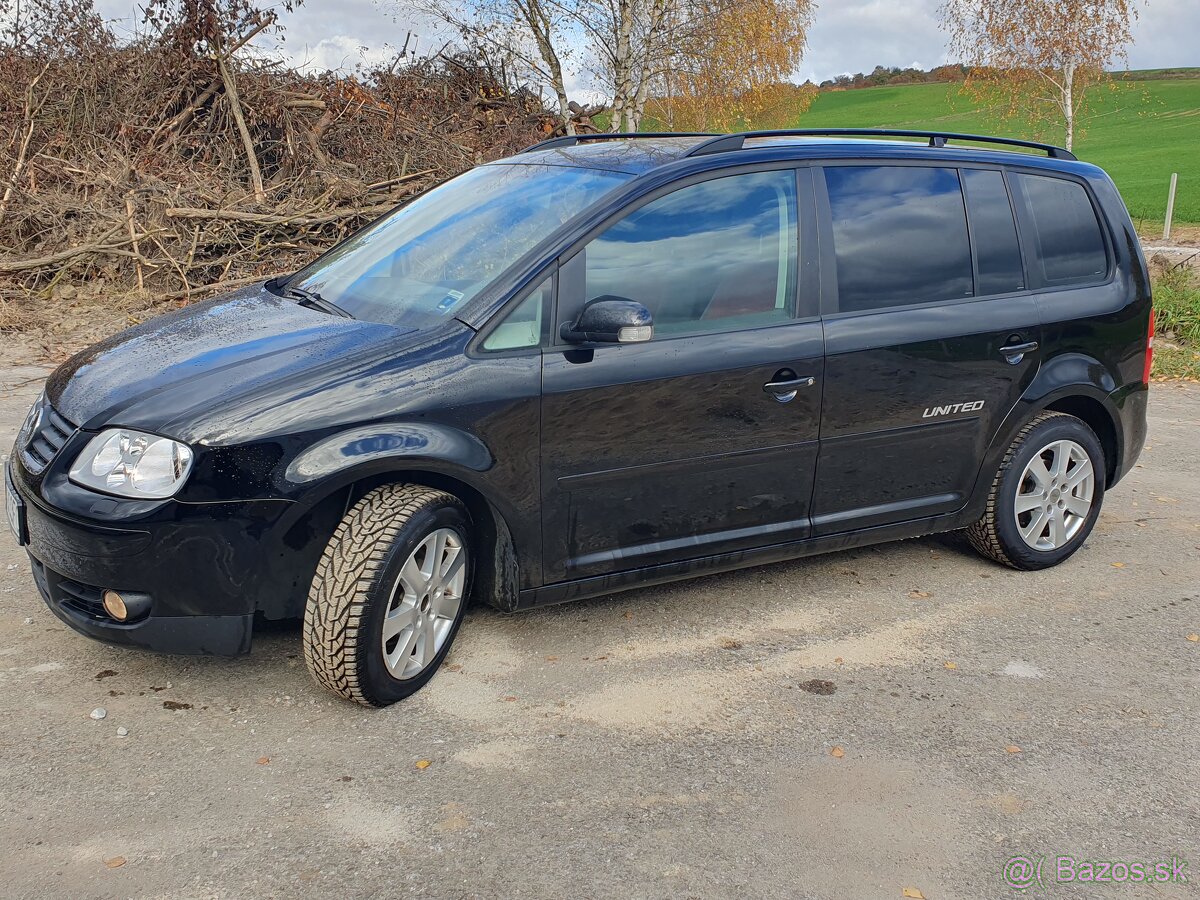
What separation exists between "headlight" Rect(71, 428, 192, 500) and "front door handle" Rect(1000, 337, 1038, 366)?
3.31 meters

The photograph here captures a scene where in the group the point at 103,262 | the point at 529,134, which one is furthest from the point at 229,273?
the point at 529,134

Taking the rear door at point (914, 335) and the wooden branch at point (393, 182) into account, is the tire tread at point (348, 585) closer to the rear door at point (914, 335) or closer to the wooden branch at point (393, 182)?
the rear door at point (914, 335)

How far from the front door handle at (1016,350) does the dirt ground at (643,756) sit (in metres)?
1.06

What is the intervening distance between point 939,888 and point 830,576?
225 centimetres

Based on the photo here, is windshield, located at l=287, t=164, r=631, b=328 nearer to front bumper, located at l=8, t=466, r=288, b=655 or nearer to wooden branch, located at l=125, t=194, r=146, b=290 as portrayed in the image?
front bumper, located at l=8, t=466, r=288, b=655

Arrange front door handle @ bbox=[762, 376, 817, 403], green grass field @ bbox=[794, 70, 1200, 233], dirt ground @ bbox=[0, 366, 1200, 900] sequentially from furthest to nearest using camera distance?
green grass field @ bbox=[794, 70, 1200, 233] < front door handle @ bbox=[762, 376, 817, 403] < dirt ground @ bbox=[0, 366, 1200, 900]

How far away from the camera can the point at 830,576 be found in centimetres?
508

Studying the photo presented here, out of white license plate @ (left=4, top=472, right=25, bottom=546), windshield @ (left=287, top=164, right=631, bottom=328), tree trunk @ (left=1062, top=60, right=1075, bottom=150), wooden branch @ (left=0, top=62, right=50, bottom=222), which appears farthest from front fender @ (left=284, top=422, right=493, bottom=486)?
tree trunk @ (left=1062, top=60, right=1075, bottom=150)

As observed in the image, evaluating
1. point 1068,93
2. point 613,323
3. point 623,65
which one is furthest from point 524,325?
point 1068,93

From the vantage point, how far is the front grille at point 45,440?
3.56m

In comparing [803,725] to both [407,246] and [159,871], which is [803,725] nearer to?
[159,871]

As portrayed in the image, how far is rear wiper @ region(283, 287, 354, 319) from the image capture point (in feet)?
13.6

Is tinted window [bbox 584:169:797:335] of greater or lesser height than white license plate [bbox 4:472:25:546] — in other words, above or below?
above

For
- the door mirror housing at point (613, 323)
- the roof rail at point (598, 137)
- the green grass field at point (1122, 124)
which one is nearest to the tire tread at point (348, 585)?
the door mirror housing at point (613, 323)
